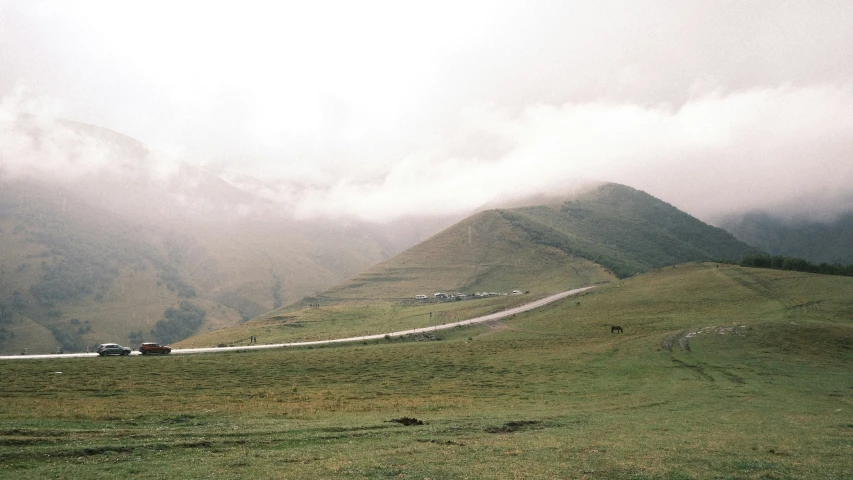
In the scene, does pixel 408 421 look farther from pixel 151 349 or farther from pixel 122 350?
pixel 122 350

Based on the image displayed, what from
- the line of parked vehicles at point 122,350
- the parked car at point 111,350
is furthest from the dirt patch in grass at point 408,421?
the parked car at point 111,350

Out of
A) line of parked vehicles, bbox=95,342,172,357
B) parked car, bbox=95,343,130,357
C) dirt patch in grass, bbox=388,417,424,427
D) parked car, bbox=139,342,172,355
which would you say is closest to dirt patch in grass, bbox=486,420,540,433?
dirt patch in grass, bbox=388,417,424,427

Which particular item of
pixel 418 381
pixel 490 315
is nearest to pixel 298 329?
pixel 490 315

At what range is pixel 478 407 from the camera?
122 feet

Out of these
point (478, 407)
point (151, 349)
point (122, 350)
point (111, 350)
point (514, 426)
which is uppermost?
point (111, 350)

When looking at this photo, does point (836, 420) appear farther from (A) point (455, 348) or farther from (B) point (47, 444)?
(A) point (455, 348)

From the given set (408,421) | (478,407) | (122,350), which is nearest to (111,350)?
(122,350)

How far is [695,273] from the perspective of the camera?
122 m

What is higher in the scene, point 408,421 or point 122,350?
point 122,350

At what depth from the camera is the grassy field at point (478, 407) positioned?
19.1 m

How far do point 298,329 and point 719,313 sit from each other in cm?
9221

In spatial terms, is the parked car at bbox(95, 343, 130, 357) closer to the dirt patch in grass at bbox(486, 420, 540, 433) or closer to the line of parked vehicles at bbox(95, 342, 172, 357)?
the line of parked vehicles at bbox(95, 342, 172, 357)

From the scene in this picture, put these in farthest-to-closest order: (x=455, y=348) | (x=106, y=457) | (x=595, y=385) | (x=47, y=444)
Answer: (x=455, y=348) → (x=595, y=385) → (x=47, y=444) → (x=106, y=457)

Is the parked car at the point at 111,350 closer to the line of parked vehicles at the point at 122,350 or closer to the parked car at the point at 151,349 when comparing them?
the line of parked vehicles at the point at 122,350
